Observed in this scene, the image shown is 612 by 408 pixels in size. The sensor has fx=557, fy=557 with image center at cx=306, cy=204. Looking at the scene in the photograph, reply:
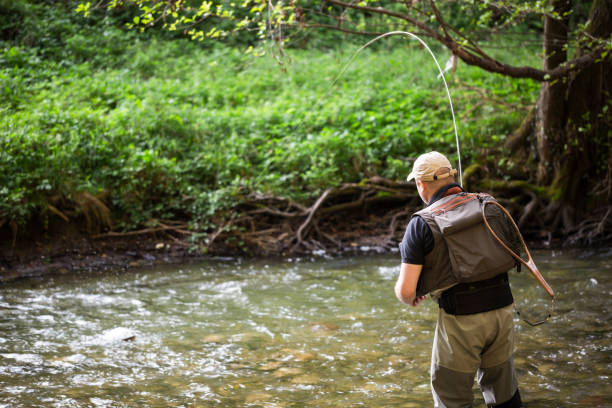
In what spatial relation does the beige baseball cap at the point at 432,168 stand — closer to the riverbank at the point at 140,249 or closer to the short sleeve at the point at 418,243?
the short sleeve at the point at 418,243

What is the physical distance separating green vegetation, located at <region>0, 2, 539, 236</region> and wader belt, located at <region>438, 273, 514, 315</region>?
205 inches

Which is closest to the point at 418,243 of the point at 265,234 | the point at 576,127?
the point at 265,234

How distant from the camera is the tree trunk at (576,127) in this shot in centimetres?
907

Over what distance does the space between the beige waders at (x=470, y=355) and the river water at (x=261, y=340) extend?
931mm

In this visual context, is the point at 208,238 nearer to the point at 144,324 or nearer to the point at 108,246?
the point at 108,246

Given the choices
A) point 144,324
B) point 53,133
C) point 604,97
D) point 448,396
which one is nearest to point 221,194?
point 53,133

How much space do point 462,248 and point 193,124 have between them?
972cm

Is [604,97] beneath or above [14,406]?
above

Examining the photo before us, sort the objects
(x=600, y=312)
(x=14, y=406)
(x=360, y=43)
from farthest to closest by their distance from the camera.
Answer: (x=360, y=43) < (x=600, y=312) < (x=14, y=406)

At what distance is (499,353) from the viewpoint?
Answer: 3.17m

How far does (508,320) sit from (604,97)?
309 inches

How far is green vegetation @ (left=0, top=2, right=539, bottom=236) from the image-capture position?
9.50 metres

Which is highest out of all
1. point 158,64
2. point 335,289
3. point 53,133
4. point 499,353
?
point 158,64

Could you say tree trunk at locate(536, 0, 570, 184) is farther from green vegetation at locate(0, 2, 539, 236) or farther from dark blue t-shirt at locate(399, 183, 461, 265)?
dark blue t-shirt at locate(399, 183, 461, 265)
